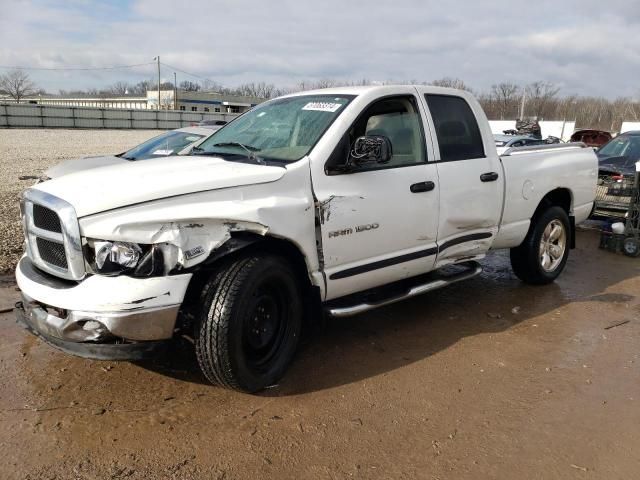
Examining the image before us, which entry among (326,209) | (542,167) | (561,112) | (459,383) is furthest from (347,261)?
(561,112)

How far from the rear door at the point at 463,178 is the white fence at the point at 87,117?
4064 cm

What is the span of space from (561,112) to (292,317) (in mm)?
79153

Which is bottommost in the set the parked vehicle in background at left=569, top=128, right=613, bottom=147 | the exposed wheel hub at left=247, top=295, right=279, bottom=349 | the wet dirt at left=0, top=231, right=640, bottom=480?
the wet dirt at left=0, top=231, right=640, bottom=480

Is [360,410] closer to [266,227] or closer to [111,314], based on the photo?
[266,227]

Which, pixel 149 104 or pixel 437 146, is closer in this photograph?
pixel 437 146

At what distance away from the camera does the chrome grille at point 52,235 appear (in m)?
3.14

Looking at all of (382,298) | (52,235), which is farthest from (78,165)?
(382,298)

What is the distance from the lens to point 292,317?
3828 millimetres

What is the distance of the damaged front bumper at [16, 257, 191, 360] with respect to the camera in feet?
10.1

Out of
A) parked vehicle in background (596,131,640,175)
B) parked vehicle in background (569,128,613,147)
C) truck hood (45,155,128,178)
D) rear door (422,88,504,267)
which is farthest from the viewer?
parked vehicle in background (569,128,613,147)

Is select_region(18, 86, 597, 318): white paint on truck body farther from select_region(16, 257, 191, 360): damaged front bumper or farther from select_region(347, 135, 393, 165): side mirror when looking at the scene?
select_region(347, 135, 393, 165): side mirror

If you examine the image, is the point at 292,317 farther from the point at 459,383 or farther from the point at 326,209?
the point at 459,383

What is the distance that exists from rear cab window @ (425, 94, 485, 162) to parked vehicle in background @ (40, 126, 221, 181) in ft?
12.9

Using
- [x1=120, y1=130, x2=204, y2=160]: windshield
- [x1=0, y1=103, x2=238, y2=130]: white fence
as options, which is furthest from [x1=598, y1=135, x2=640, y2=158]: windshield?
[x1=0, y1=103, x2=238, y2=130]: white fence
